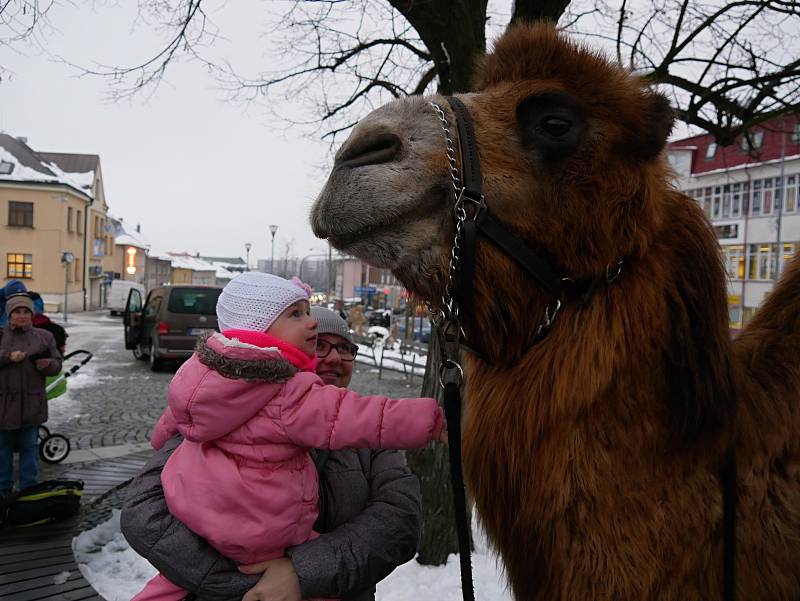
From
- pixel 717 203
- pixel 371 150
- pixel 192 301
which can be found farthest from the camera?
pixel 717 203

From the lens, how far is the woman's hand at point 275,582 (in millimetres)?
1852

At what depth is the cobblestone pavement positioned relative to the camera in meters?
9.38

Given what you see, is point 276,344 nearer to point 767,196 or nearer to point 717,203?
point 767,196

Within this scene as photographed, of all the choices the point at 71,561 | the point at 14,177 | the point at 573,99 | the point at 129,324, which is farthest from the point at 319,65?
the point at 14,177

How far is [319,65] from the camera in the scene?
780cm

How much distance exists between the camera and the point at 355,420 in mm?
1818

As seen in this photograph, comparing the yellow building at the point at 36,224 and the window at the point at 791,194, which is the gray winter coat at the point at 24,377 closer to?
the yellow building at the point at 36,224

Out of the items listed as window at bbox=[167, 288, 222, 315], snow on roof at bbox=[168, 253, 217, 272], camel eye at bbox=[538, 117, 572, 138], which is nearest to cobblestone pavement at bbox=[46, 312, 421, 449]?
window at bbox=[167, 288, 222, 315]

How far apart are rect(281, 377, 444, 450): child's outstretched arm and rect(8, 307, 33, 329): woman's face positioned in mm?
5899

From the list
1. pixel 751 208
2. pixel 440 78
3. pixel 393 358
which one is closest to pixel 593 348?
pixel 440 78

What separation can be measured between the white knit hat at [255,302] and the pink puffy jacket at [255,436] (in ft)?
0.49

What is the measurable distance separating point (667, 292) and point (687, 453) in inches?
15.3

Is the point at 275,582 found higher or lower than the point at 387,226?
lower

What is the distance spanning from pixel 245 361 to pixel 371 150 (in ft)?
2.63
